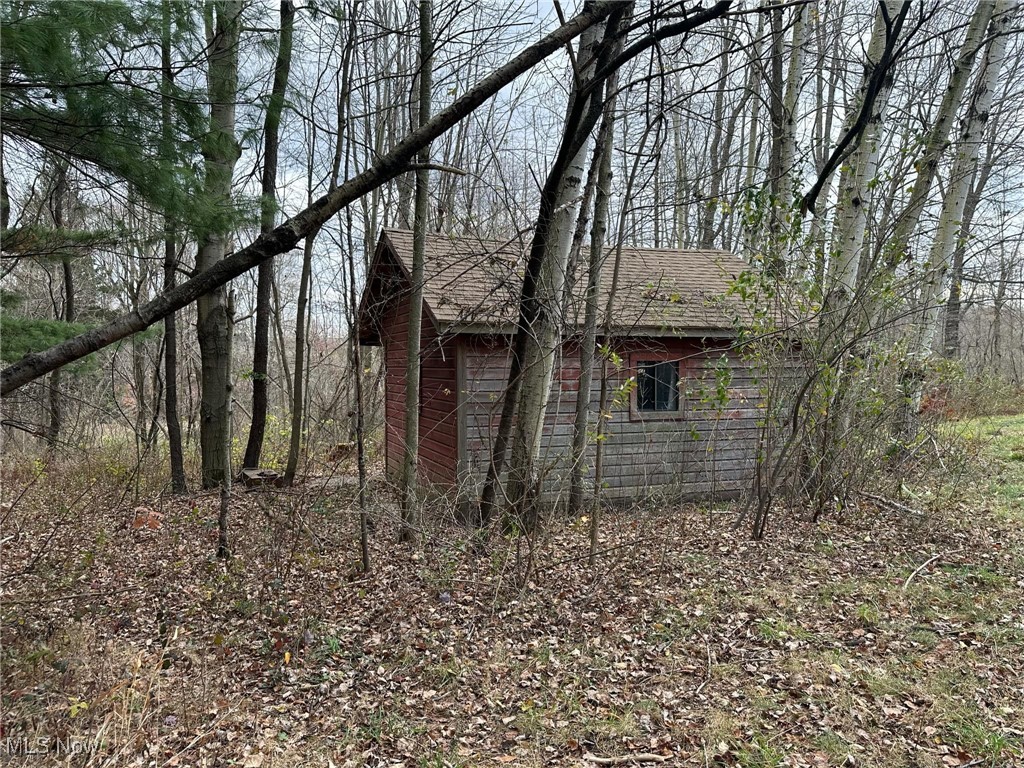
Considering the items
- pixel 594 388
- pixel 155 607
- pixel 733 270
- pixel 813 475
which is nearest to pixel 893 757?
pixel 813 475

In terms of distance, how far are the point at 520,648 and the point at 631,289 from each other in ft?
16.7

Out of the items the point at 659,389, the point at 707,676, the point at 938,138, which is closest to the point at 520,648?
the point at 707,676

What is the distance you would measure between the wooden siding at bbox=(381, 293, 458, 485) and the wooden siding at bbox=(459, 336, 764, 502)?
0.44 m

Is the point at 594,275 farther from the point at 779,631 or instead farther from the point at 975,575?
the point at 975,575

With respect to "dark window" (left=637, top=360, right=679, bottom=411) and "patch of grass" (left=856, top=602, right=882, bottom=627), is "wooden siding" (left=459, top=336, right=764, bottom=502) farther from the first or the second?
"patch of grass" (left=856, top=602, right=882, bottom=627)

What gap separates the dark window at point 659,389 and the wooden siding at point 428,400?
9.34 ft

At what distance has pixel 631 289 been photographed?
7.98m

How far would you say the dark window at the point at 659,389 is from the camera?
906cm

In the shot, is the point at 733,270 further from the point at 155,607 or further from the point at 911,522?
the point at 155,607

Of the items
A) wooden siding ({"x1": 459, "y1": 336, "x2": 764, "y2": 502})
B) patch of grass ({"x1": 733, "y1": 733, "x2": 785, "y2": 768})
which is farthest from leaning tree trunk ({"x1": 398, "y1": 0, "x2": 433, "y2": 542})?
patch of grass ({"x1": 733, "y1": 733, "x2": 785, "y2": 768})

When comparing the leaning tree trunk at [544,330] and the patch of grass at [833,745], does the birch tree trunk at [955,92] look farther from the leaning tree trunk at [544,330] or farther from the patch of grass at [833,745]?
the patch of grass at [833,745]

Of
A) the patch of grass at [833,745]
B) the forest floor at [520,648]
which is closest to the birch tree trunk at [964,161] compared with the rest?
the forest floor at [520,648]

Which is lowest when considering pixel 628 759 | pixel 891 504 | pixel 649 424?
pixel 628 759

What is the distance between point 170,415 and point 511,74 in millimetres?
8635
